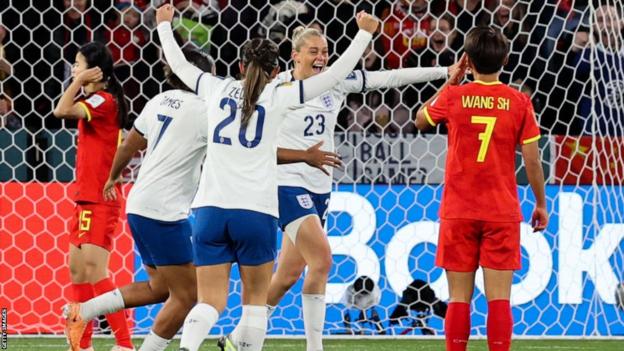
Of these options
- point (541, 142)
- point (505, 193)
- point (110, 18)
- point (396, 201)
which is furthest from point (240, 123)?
point (110, 18)

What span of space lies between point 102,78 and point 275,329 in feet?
7.48

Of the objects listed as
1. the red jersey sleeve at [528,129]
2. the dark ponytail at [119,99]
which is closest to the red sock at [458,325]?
the red jersey sleeve at [528,129]

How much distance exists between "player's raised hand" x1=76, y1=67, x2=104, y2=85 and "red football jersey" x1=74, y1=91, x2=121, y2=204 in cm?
8

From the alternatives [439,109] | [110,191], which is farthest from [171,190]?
[439,109]

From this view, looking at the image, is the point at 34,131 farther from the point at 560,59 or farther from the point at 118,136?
the point at 560,59

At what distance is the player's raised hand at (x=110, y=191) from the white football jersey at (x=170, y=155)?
0.43 m

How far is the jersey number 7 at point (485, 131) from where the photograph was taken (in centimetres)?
562

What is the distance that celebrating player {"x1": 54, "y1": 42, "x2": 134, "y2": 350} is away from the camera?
6836 millimetres

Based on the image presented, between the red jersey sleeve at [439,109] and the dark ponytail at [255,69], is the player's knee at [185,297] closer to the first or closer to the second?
the dark ponytail at [255,69]

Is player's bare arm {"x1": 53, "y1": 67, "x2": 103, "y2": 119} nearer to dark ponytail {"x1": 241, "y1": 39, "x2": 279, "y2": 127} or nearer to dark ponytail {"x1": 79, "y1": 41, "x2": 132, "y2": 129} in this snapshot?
dark ponytail {"x1": 79, "y1": 41, "x2": 132, "y2": 129}

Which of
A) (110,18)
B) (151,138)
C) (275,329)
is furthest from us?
(110,18)

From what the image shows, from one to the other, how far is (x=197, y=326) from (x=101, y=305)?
1160 millimetres

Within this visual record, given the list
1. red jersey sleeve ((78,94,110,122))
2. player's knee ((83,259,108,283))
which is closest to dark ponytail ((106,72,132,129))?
red jersey sleeve ((78,94,110,122))

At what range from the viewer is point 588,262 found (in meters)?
8.48
